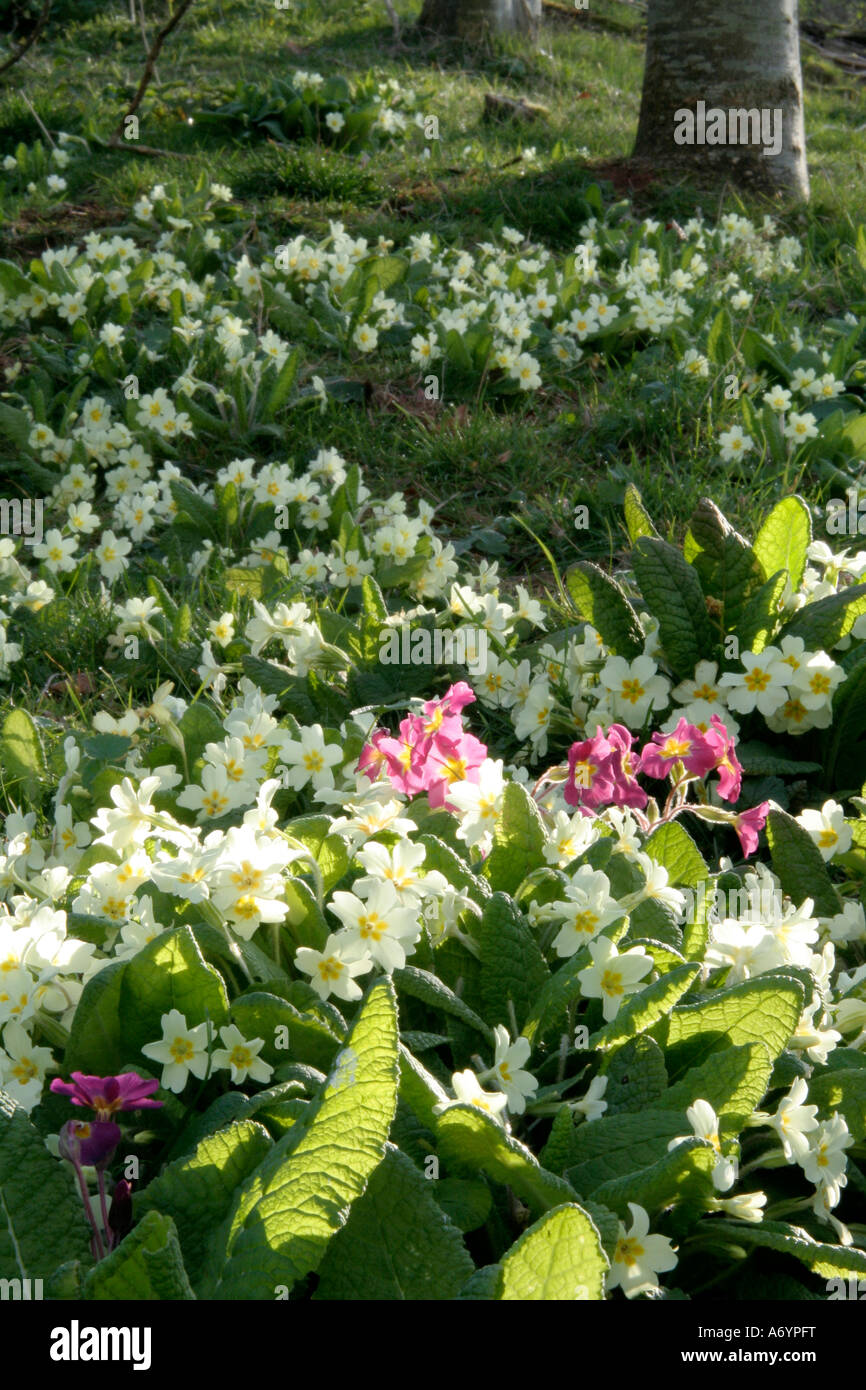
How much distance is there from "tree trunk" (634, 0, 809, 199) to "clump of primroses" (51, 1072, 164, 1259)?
5.87 meters

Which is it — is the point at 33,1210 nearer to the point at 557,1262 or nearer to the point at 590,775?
the point at 557,1262

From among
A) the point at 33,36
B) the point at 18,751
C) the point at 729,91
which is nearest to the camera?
the point at 18,751

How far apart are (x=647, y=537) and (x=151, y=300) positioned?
2.97 metres

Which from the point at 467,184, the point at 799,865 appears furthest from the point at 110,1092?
the point at 467,184

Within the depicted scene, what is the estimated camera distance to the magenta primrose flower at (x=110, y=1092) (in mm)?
1438

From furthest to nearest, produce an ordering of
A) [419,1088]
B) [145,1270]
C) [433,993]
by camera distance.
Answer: [433,993], [419,1088], [145,1270]

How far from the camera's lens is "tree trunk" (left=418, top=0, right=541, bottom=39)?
9250mm

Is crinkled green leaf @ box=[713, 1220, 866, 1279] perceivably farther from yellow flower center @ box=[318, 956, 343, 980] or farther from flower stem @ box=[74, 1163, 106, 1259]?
flower stem @ box=[74, 1163, 106, 1259]

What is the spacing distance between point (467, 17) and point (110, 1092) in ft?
31.1

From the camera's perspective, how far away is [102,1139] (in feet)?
4.59

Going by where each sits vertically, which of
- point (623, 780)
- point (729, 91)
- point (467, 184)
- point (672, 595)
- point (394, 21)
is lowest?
point (623, 780)

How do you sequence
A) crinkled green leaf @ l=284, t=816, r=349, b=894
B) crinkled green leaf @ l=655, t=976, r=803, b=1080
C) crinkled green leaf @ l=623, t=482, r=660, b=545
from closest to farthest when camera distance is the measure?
crinkled green leaf @ l=655, t=976, r=803, b=1080, crinkled green leaf @ l=284, t=816, r=349, b=894, crinkled green leaf @ l=623, t=482, r=660, b=545

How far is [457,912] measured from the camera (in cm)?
184

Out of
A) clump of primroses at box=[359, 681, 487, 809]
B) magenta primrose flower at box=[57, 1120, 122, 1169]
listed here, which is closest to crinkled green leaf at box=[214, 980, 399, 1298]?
magenta primrose flower at box=[57, 1120, 122, 1169]
